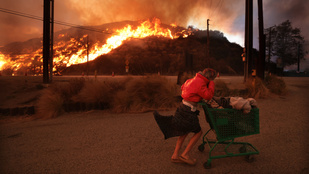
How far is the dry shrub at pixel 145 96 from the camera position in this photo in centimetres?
704

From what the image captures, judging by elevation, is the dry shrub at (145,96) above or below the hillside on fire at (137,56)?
below

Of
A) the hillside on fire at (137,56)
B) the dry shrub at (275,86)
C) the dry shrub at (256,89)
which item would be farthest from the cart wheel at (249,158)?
the hillside on fire at (137,56)

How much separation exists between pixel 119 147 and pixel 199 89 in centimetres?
200

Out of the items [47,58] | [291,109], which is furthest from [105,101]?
[47,58]

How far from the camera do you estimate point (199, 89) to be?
285 cm

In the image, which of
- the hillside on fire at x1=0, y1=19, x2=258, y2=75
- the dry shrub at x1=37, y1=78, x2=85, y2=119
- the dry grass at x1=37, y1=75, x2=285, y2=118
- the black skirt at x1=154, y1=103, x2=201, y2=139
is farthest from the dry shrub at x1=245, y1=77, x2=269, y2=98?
the hillside on fire at x1=0, y1=19, x2=258, y2=75

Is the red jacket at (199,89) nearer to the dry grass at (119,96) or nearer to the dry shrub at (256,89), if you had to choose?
the dry grass at (119,96)

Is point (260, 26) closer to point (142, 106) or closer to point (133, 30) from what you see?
point (142, 106)

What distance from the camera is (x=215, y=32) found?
95.5m

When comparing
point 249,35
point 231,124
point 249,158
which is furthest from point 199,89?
point 249,35

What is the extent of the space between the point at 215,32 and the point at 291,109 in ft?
314

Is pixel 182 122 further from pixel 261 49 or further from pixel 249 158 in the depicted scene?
pixel 261 49

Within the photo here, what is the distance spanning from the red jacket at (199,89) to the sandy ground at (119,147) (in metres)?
1.07

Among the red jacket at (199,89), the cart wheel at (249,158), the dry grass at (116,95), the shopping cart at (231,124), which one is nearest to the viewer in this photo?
the red jacket at (199,89)
